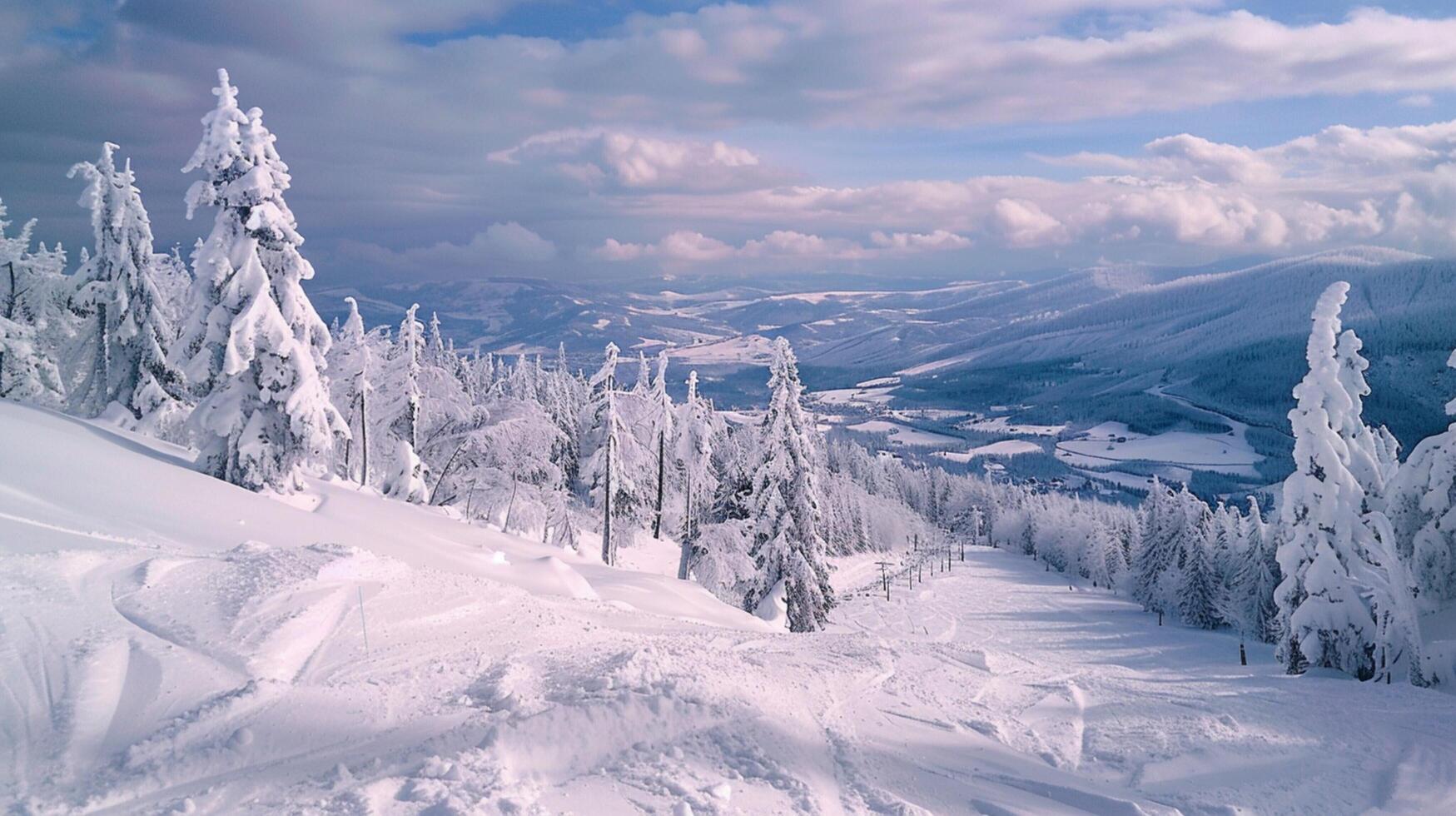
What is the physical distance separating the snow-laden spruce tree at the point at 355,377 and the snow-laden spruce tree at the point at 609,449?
10.3 m

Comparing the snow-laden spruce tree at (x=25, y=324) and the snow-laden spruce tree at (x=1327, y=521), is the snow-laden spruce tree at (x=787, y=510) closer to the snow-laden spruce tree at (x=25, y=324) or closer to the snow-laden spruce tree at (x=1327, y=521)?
the snow-laden spruce tree at (x=1327, y=521)

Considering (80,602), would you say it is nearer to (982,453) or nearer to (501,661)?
(501,661)

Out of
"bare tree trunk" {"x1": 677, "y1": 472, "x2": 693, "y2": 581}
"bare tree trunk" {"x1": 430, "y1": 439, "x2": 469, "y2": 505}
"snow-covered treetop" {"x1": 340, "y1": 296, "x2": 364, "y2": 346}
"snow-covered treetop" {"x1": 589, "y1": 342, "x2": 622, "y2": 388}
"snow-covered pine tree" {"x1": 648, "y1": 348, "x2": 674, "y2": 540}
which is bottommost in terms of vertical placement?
"bare tree trunk" {"x1": 677, "y1": 472, "x2": 693, "y2": 581}

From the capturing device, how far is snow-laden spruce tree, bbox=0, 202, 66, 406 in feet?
87.4

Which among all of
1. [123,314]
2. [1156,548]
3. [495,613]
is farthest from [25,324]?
[1156,548]

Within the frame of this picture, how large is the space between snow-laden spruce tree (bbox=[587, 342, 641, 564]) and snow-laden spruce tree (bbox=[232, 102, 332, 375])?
43.1ft

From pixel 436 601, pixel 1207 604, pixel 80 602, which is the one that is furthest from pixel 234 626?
pixel 1207 604

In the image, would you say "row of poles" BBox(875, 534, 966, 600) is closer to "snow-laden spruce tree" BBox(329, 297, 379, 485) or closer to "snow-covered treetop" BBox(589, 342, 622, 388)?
"snow-covered treetop" BBox(589, 342, 622, 388)

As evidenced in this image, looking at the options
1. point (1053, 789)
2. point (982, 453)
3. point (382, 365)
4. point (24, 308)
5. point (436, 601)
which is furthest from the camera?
point (982, 453)

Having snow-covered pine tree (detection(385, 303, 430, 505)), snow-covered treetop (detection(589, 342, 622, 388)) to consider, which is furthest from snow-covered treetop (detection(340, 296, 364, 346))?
snow-covered treetop (detection(589, 342, 622, 388))

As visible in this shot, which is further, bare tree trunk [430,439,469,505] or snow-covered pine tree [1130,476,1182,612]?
snow-covered pine tree [1130,476,1182,612]

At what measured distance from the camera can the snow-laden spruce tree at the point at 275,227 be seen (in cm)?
1775

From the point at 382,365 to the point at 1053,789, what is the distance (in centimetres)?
3572

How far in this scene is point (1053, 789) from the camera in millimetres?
7910
